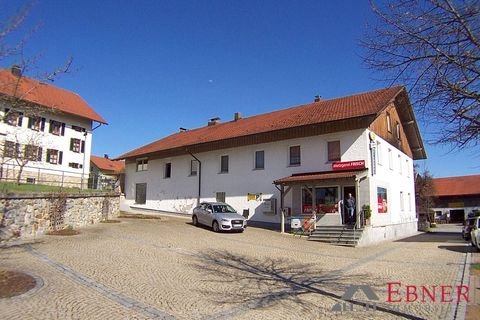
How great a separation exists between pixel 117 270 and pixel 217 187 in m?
17.9

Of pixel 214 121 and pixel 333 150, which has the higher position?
pixel 214 121

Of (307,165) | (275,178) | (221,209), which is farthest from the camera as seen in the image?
(275,178)

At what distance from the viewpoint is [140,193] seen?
35.2 m

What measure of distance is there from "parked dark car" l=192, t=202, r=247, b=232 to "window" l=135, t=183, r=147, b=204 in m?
12.5

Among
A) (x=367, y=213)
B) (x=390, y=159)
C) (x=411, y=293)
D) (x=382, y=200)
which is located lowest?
(x=411, y=293)

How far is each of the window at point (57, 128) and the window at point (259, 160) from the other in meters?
24.2

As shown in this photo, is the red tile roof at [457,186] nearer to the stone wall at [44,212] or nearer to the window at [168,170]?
the window at [168,170]

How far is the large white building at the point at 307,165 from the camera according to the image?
21109 mm

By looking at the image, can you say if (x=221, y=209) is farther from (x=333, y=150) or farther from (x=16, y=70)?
(x=16, y=70)

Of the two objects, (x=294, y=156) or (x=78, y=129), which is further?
(x=78, y=129)

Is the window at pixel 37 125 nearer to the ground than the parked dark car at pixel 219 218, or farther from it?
farther from it

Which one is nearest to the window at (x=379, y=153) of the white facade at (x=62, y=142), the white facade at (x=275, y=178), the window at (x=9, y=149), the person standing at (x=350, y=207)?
the white facade at (x=275, y=178)

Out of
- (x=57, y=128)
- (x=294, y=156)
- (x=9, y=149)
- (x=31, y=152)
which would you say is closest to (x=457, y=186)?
(x=294, y=156)

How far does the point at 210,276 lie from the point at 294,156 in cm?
1487
